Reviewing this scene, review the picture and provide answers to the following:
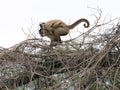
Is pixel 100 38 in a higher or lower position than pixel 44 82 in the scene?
higher

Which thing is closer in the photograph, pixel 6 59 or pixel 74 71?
pixel 74 71

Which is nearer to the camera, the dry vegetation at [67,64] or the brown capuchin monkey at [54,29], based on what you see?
the dry vegetation at [67,64]

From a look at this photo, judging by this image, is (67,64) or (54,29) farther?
(54,29)

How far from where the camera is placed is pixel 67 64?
4.21m

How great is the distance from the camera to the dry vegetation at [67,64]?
384 cm

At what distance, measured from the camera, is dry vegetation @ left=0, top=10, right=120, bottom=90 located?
384 centimetres

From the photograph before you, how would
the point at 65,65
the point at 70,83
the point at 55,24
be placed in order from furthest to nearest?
1. the point at 55,24
2. the point at 65,65
3. the point at 70,83

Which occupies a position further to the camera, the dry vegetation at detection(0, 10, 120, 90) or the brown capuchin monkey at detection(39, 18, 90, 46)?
the brown capuchin monkey at detection(39, 18, 90, 46)

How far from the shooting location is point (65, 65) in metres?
4.20

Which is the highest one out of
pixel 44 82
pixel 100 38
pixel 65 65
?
pixel 100 38

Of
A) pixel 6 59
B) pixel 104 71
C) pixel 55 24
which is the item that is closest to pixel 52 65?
pixel 6 59

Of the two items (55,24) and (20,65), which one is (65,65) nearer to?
(20,65)

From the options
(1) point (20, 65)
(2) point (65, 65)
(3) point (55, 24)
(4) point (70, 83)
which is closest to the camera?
(4) point (70, 83)

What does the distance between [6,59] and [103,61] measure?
126cm
